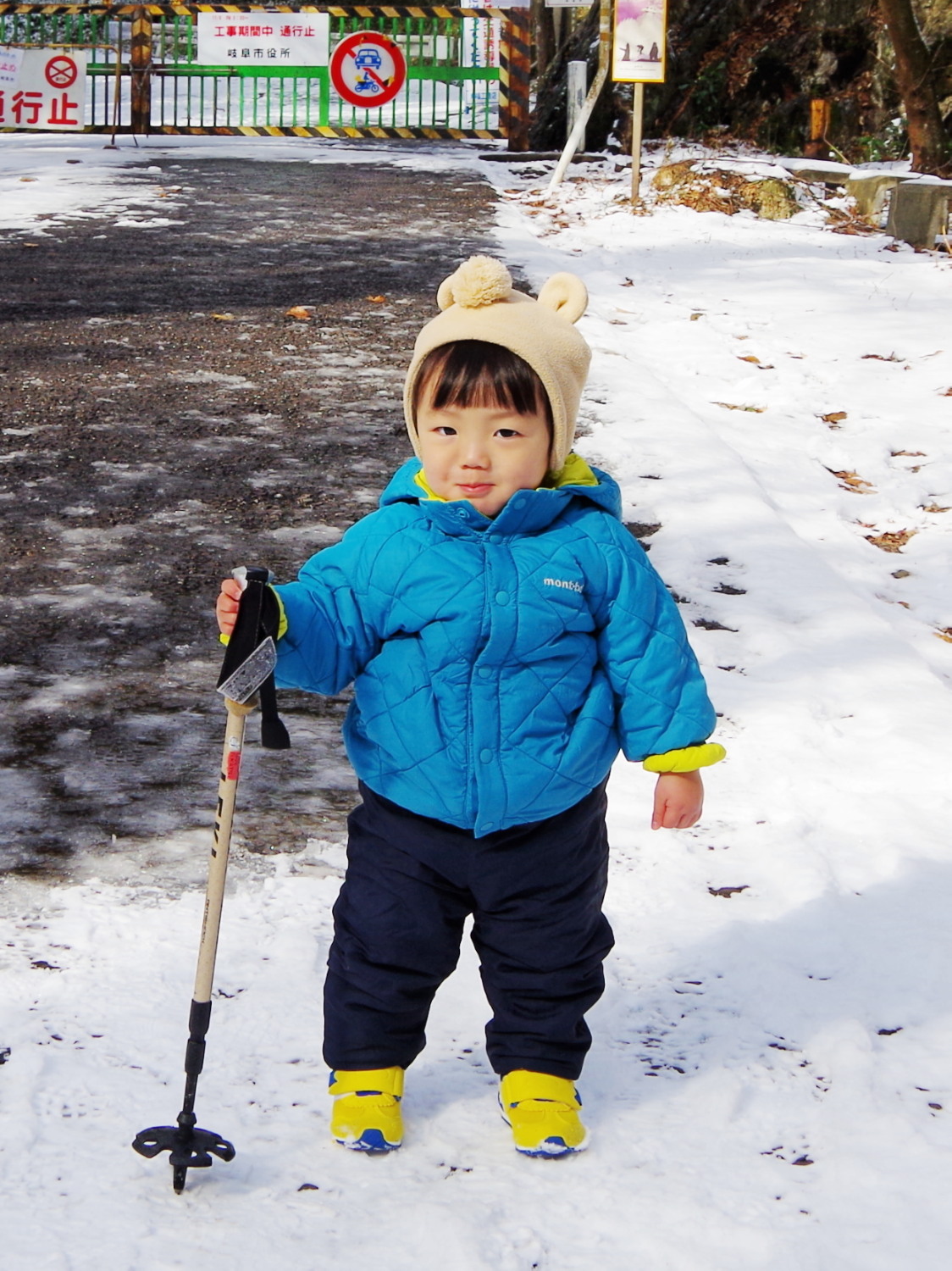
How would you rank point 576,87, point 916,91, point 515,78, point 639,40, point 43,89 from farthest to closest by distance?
point 43,89 → point 515,78 → point 576,87 → point 916,91 → point 639,40

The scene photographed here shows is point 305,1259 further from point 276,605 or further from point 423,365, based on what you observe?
point 423,365

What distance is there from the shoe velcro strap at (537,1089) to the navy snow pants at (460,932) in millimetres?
13

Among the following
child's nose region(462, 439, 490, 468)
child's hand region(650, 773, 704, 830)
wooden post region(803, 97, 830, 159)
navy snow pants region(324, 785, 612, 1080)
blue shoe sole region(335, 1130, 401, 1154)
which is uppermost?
wooden post region(803, 97, 830, 159)

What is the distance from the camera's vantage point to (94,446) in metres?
5.46

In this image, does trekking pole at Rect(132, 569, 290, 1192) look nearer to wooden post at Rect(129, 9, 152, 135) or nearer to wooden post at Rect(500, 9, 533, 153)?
wooden post at Rect(500, 9, 533, 153)

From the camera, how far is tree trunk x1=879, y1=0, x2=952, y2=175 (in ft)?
42.5

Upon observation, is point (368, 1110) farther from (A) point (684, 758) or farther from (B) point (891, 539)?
(B) point (891, 539)

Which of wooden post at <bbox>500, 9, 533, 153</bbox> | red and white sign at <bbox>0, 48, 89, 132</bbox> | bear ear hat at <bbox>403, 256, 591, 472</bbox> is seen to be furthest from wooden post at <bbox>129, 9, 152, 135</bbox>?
bear ear hat at <bbox>403, 256, 591, 472</bbox>

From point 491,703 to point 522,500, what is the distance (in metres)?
0.30

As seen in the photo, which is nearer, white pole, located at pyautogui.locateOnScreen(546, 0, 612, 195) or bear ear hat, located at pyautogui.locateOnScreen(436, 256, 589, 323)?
bear ear hat, located at pyautogui.locateOnScreen(436, 256, 589, 323)

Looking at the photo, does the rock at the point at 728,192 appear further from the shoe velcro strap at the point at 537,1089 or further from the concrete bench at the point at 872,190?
the shoe velcro strap at the point at 537,1089

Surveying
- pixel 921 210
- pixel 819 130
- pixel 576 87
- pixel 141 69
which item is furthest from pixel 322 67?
pixel 921 210

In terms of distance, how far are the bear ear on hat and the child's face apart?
8.6 inches

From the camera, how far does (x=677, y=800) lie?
2.13m
